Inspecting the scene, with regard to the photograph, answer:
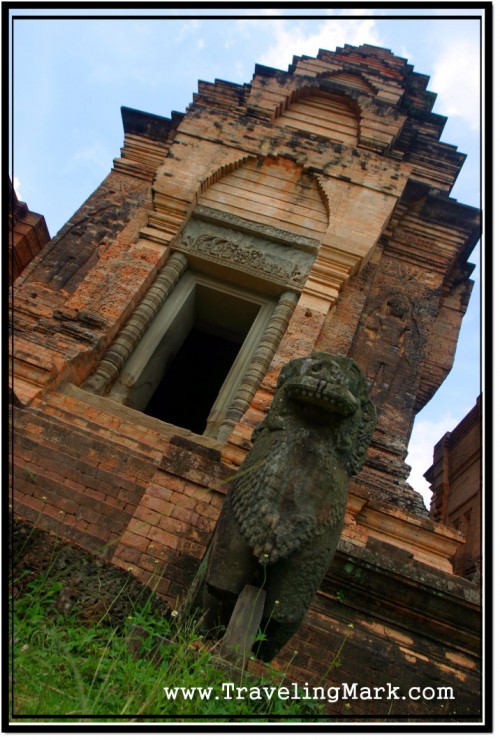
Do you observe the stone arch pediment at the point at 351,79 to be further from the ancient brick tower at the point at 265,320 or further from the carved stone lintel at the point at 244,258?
the carved stone lintel at the point at 244,258

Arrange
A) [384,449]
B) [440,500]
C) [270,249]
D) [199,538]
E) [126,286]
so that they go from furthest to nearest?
[440,500]
[270,249]
[126,286]
[384,449]
[199,538]

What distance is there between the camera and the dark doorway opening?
11841 mm

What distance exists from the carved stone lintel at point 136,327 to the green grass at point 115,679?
385cm

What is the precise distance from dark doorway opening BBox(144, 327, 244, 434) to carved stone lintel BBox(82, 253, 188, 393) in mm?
3070

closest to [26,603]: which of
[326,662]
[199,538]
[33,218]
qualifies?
[199,538]

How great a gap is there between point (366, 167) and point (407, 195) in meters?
0.91

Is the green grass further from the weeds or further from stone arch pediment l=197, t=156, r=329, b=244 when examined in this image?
stone arch pediment l=197, t=156, r=329, b=244

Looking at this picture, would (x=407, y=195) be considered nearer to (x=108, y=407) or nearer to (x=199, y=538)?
(x=108, y=407)

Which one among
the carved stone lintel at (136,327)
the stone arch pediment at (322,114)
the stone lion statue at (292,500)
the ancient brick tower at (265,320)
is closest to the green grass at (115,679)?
the stone lion statue at (292,500)

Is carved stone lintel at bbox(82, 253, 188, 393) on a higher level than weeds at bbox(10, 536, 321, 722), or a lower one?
higher

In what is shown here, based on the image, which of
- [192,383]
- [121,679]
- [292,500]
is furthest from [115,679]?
[192,383]

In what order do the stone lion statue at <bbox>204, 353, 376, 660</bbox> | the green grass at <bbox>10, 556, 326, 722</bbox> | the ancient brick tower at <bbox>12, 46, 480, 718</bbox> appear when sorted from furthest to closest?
1. the ancient brick tower at <bbox>12, 46, 480, 718</bbox>
2. the stone lion statue at <bbox>204, 353, 376, 660</bbox>
3. the green grass at <bbox>10, 556, 326, 722</bbox>

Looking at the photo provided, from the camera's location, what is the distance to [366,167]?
9102 mm

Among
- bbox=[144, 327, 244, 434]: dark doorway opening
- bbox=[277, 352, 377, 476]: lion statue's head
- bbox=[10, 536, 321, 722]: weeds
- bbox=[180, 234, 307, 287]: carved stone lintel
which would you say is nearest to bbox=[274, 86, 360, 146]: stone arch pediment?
bbox=[180, 234, 307, 287]: carved stone lintel
